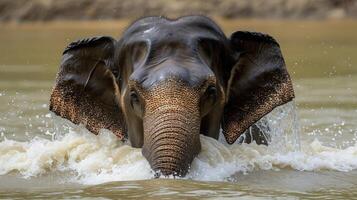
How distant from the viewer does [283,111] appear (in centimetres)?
899

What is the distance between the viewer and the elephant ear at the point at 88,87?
8.69 m

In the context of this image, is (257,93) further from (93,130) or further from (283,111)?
(93,130)

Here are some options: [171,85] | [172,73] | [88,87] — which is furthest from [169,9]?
[171,85]

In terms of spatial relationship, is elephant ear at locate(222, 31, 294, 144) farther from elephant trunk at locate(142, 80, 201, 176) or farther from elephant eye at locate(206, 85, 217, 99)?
elephant trunk at locate(142, 80, 201, 176)

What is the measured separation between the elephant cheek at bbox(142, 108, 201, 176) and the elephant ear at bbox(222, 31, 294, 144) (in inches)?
56.6

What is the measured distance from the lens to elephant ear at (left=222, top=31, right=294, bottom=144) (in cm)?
853

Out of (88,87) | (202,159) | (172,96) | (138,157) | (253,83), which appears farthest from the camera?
(88,87)

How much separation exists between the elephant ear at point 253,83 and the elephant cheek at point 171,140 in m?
1.44

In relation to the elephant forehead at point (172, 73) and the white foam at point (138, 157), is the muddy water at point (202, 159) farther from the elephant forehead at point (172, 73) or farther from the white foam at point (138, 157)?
the elephant forehead at point (172, 73)

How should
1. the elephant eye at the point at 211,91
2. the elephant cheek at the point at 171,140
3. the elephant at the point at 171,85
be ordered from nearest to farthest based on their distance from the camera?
the elephant cheek at the point at 171,140, the elephant at the point at 171,85, the elephant eye at the point at 211,91

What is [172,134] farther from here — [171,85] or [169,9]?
[169,9]

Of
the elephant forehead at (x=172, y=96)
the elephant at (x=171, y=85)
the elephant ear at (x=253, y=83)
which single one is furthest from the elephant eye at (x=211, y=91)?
the elephant ear at (x=253, y=83)

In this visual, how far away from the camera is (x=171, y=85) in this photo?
7.17m

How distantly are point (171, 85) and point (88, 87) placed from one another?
5.85ft
